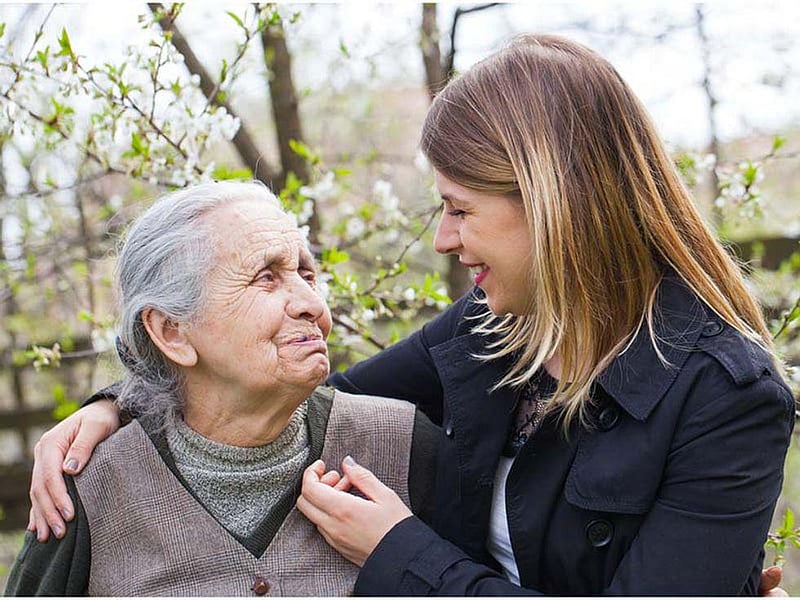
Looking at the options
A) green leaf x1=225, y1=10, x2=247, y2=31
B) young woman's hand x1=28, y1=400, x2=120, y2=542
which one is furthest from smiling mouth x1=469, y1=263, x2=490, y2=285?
green leaf x1=225, y1=10, x2=247, y2=31

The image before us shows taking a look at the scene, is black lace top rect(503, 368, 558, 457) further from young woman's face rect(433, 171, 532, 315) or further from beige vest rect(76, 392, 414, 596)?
beige vest rect(76, 392, 414, 596)

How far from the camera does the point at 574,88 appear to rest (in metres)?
1.89

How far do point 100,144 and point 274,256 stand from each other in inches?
45.3

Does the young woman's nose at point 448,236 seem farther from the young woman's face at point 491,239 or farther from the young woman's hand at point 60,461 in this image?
the young woman's hand at point 60,461

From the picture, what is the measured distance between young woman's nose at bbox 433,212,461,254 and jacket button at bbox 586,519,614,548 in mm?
634

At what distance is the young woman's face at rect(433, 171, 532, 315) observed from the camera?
191cm

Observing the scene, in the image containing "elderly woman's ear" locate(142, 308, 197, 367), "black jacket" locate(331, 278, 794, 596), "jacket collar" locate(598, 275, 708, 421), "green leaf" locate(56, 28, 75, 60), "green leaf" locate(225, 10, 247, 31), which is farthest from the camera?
"green leaf" locate(225, 10, 247, 31)

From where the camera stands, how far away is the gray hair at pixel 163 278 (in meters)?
2.00

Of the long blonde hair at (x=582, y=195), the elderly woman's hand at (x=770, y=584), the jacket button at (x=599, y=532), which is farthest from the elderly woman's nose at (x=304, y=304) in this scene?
the elderly woman's hand at (x=770, y=584)

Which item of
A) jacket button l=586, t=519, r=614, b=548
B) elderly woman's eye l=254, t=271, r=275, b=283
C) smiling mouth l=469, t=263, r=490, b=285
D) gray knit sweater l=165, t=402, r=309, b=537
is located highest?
elderly woman's eye l=254, t=271, r=275, b=283

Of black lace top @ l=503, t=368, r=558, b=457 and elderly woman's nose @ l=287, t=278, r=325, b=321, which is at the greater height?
elderly woman's nose @ l=287, t=278, r=325, b=321

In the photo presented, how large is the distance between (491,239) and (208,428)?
0.77m

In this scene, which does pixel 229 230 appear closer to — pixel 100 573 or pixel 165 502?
pixel 165 502

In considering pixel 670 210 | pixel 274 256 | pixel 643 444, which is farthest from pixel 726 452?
pixel 274 256
